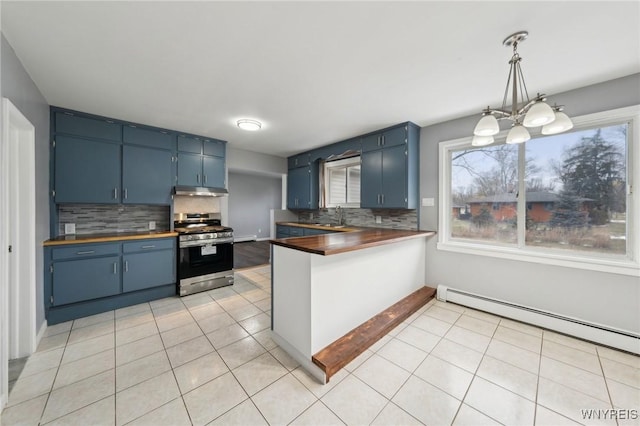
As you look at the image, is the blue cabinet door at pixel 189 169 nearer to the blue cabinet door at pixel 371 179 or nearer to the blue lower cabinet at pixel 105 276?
the blue lower cabinet at pixel 105 276

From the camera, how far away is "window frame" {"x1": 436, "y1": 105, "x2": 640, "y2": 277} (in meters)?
2.09

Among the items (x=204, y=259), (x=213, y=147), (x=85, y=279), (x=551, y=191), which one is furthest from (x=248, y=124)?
(x=551, y=191)

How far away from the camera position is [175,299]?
3295mm

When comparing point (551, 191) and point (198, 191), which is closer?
point (551, 191)

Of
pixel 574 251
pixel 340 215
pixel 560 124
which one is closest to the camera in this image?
pixel 560 124

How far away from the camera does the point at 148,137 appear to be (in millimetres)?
3432

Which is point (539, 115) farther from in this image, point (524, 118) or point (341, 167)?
point (341, 167)

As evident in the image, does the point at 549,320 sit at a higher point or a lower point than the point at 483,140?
lower

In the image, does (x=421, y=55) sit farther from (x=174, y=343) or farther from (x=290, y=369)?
(x=174, y=343)

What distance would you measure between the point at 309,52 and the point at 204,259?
3.16 metres

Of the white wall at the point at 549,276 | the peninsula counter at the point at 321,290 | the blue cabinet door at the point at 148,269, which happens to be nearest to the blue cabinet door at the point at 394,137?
the white wall at the point at 549,276

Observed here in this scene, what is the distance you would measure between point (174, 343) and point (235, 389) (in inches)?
38.3

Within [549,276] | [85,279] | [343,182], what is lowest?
[85,279]

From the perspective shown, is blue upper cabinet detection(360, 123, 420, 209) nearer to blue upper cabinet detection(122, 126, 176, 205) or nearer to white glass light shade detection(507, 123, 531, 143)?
white glass light shade detection(507, 123, 531, 143)
